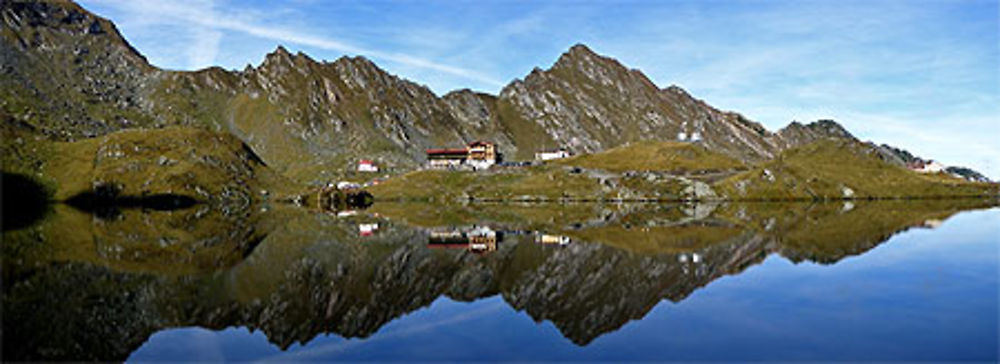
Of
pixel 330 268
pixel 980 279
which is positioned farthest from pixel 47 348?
pixel 980 279

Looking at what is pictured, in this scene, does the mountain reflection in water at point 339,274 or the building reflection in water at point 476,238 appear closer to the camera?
the mountain reflection in water at point 339,274

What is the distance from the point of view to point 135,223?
108 metres

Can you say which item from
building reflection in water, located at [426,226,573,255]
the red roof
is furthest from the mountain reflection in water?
the red roof

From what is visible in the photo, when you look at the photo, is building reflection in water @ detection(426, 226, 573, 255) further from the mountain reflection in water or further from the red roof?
the mountain reflection in water

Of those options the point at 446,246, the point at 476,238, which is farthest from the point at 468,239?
the point at 446,246

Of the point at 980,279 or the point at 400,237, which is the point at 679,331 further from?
the point at 400,237

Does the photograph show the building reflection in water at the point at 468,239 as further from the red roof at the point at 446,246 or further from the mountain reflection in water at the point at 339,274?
the mountain reflection in water at the point at 339,274

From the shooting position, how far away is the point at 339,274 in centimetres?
4938

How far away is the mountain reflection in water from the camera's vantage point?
105 feet

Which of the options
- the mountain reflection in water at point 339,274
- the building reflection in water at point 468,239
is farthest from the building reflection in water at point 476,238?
the mountain reflection in water at point 339,274

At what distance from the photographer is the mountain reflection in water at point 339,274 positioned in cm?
3189

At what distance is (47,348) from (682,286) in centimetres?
3490

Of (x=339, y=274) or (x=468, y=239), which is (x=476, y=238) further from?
(x=339, y=274)

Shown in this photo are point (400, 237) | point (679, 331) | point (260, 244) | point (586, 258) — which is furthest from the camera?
point (400, 237)
